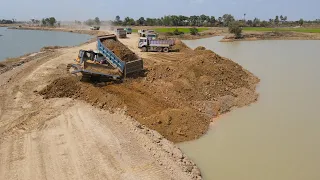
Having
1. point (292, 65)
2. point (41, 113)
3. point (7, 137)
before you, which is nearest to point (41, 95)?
point (41, 113)

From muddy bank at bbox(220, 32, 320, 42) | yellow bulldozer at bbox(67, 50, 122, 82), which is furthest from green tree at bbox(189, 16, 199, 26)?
yellow bulldozer at bbox(67, 50, 122, 82)

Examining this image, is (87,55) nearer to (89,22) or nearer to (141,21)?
(141,21)

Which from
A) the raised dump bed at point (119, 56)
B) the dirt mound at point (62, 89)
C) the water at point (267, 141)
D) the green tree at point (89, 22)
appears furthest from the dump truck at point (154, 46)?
the green tree at point (89, 22)

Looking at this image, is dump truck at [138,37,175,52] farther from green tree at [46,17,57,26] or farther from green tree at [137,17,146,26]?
green tree at [46,17,57,26]

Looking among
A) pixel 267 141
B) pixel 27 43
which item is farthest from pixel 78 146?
pixel 27 43

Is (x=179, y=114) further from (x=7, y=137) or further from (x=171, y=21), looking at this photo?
(x=171, y=21)
